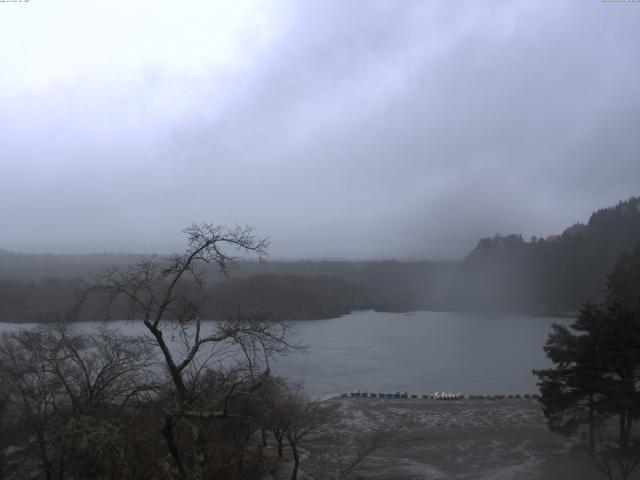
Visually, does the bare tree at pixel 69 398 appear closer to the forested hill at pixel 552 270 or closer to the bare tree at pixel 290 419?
the bare tree at pixel 290 419

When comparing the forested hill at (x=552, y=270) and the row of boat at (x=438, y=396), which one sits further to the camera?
the forested hill at (x=552, y=270)

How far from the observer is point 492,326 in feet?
107

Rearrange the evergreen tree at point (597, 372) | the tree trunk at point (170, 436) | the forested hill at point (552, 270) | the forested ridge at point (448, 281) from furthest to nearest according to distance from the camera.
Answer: the forested hill at point (552, 270) → the forested ridge at point (448, 281) → the evergreen tree at point (597, 372) → the tree trunk at point (170, 436)

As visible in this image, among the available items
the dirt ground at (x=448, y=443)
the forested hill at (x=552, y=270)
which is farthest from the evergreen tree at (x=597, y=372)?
the forested hill at (x=552, y=270)

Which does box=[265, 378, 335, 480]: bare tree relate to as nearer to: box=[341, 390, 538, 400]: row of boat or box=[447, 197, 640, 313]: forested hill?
box=[341, 390, 538, 400]: row of boat

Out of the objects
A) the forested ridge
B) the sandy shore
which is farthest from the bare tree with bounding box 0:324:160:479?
the forested ridge

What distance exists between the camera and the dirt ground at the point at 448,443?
8156 millimetres

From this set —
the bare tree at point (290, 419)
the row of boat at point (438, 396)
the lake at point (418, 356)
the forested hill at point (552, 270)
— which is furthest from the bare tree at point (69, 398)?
the forested hill at point (552, 270)

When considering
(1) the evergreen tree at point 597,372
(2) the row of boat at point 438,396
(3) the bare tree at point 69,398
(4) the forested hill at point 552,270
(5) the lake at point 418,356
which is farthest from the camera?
(4) the forested hill at point 552,270

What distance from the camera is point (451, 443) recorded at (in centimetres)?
1019

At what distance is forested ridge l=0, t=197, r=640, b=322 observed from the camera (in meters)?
28.9

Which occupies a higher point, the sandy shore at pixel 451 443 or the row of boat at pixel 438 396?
the sandy shore at pixel 451 443

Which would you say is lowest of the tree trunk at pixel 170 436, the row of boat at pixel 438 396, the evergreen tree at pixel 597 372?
the row of boat at pixel 438 396

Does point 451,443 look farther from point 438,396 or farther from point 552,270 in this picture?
point 552,270
